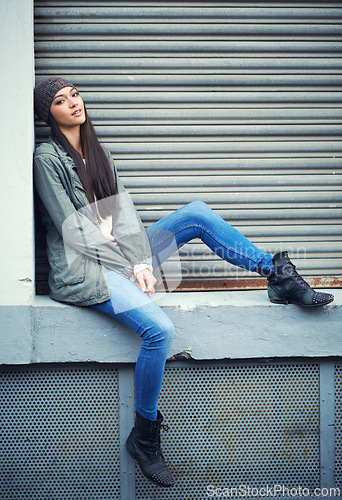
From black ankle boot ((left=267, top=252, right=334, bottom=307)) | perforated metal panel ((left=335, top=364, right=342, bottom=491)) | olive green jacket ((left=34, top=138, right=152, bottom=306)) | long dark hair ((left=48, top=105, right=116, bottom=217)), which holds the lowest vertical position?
perforated metal panel ((left=335, top=364, right=342, bottom=491))

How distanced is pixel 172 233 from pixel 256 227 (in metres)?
0.68

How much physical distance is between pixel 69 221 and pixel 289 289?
4.29 feet

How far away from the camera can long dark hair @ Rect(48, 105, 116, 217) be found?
273cm

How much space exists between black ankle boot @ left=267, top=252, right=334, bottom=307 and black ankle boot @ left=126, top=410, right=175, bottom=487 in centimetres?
98

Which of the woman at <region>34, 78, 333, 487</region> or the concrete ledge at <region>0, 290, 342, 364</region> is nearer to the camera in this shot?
the woman at <region>34, 78, 333, 487</region>

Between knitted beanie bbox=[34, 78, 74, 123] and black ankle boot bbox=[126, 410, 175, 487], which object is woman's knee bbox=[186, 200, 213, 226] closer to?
knitted beanie bbox=[34, 78, 74, 123]

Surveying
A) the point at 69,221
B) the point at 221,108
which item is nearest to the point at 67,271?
the point at 69,221

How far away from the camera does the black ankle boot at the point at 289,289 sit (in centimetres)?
259

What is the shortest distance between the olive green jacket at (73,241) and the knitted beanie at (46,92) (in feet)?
0.68

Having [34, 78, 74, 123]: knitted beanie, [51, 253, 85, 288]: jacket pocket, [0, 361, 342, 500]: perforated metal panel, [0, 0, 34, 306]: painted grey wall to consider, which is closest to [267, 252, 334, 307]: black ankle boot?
[0, 361, 342, 500]: perforated metal panel

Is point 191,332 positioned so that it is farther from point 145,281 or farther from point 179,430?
point 179,430

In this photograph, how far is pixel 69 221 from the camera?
8.40 ft

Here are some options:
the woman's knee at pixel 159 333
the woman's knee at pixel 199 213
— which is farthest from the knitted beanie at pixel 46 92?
the woman's knee at pixel 159 333

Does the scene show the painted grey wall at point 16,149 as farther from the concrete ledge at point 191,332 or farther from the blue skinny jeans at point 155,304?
the blue skinny jeans at point 155,304
